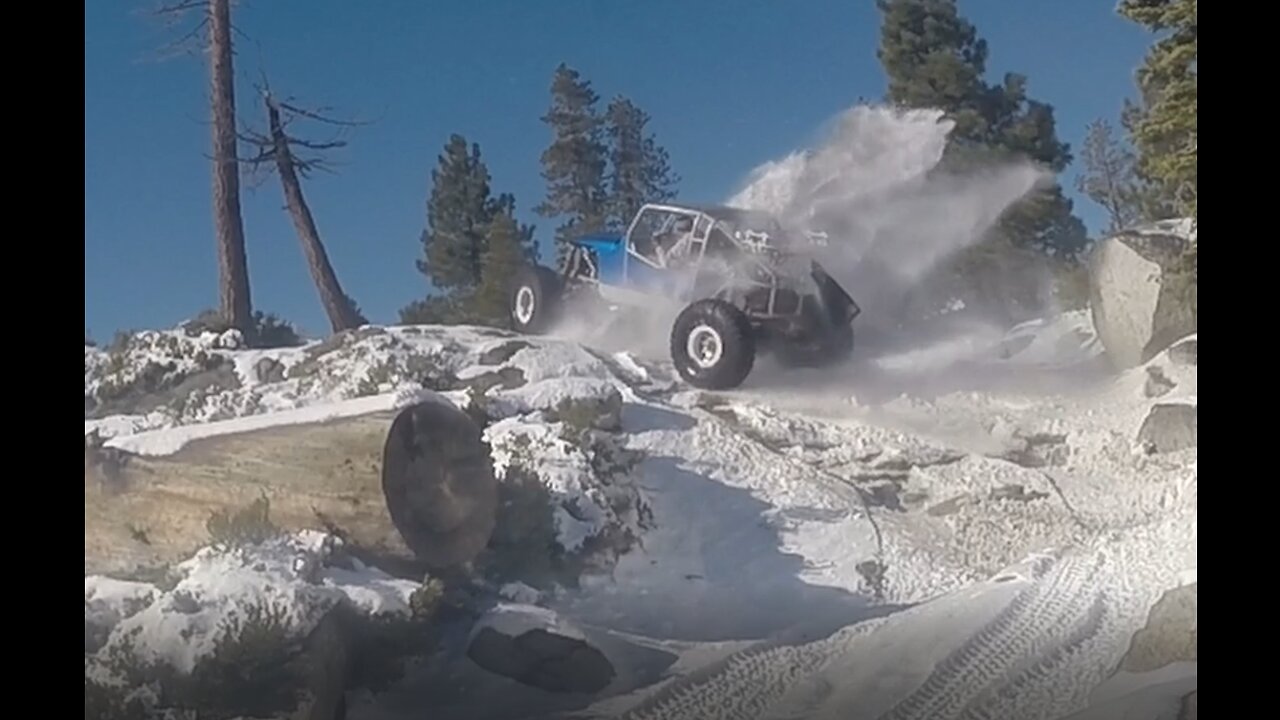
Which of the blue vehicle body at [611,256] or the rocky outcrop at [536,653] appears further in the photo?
the blue vehicle body at [611,256]

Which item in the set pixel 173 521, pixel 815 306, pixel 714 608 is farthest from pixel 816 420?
pixel 173 521

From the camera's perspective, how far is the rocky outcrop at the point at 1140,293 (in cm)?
283

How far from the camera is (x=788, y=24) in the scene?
2863mm

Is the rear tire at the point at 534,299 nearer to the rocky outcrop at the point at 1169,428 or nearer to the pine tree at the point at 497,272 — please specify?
the pine tree at the point at 497,272

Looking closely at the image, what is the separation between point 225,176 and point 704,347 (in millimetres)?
903

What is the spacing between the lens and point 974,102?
112 inches

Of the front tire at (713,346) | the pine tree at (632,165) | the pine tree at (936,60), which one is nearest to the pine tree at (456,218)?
the pine tree at (632,165)

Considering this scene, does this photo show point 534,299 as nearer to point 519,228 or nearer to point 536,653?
point 519,228

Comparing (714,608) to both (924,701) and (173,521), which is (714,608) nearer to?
(924,701)

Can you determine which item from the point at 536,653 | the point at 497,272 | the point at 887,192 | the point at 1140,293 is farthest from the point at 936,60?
the point at 536,653

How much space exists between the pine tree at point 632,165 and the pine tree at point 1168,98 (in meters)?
0.84

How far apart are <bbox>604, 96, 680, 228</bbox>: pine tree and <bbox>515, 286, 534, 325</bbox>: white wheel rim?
198 millimetres
